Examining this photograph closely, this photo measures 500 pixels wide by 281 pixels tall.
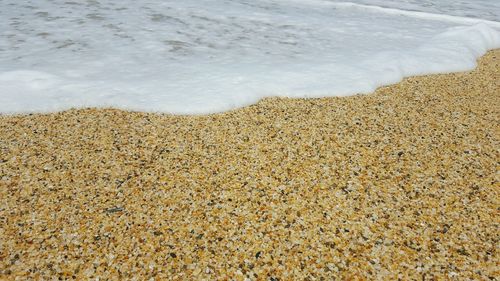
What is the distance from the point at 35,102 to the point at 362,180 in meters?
3.06

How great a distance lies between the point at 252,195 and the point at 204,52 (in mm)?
3216

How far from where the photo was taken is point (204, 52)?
5062 millimetres

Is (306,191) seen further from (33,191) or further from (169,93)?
(169,93)

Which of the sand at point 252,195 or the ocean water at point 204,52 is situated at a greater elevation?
the ocean water at point 204,52

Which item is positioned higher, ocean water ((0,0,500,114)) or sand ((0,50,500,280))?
ocean water ((0,0,500,114))

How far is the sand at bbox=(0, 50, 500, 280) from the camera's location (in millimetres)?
1890

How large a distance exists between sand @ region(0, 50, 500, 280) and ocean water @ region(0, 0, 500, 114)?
0.44 meters

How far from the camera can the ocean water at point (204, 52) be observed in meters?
3.71

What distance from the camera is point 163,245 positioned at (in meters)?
1.96

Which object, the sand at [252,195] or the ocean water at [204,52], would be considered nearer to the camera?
the sand at [252,195]

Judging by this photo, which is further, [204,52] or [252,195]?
[204,52]

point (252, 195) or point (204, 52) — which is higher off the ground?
point (204, 52)

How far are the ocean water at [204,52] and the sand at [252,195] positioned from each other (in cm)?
44

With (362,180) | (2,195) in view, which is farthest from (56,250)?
(362,180)
